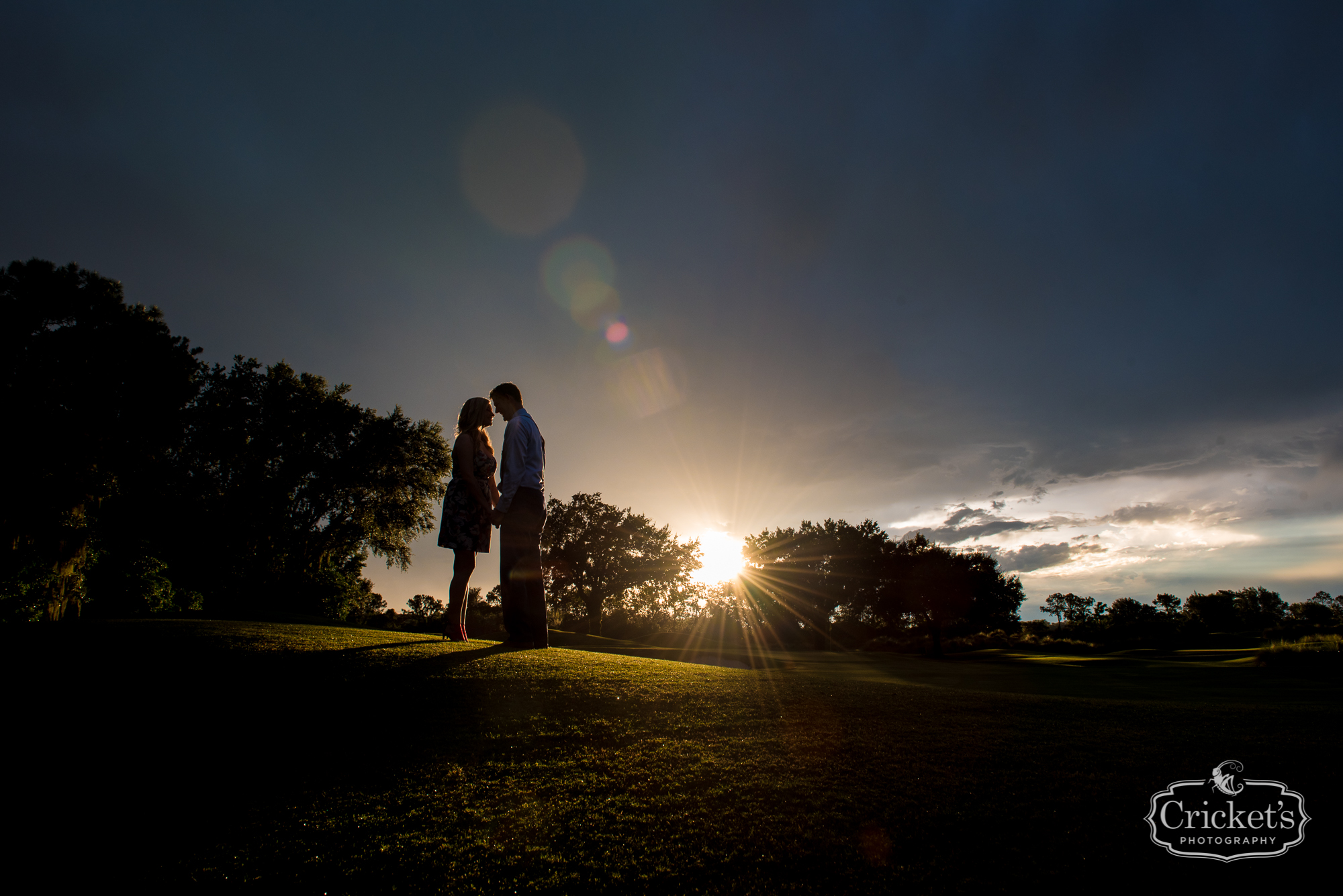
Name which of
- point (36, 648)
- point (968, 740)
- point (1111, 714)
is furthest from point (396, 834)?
point (36, 648)

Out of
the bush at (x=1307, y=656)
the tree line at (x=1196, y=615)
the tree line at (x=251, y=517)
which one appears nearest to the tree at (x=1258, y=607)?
the tree line at (x=1196, y=615)

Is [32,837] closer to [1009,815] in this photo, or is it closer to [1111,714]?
[1009,815]

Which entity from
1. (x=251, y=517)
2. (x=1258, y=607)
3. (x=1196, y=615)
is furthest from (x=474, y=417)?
(x=1258, y=607)

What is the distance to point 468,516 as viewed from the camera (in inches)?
282

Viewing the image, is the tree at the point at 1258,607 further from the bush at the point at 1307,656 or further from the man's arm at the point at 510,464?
the man's arm at the point at 510,464

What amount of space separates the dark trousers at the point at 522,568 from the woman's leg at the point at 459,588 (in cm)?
57

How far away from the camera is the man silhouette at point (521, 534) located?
6773 mm

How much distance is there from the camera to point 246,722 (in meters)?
3.50

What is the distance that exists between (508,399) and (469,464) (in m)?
0.96

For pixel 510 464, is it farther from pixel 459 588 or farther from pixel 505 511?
pixel 459 588

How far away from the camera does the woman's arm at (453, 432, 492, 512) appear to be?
708 centimetres

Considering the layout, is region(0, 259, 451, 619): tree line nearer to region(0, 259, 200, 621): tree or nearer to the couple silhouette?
region(0, 259, 200, 621): tree

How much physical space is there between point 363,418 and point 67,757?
37126 mm

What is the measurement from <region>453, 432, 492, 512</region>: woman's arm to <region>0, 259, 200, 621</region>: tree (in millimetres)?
24700
